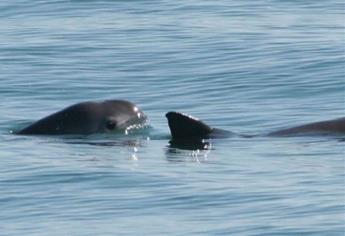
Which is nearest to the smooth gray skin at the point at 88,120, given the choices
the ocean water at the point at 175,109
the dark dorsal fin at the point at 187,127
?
the ocean water at the point at 175,109

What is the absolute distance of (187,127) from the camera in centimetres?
1908

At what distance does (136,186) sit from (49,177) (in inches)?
38.3

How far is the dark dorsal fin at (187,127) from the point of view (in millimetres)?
18984

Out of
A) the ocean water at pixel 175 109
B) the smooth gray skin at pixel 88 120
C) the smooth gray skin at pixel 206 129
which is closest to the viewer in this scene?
the ocean water at pixel 175 109

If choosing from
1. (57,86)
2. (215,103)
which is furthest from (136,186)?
(57,86)

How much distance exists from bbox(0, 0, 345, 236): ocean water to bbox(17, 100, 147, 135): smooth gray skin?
21 centimetres

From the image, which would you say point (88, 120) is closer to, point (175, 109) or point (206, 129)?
point (206, 129)

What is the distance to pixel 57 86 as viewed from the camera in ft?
78.1

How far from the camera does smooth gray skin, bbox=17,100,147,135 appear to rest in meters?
19.9

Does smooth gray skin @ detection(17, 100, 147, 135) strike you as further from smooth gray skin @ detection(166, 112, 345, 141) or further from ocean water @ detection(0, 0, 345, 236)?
smooth gray skin @ detection(166, 112, 345, 141)

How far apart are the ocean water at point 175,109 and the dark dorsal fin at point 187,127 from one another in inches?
8.5

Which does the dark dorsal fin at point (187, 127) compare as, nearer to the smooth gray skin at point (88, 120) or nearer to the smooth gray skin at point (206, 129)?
the smooth gray skin at point (206, 129)

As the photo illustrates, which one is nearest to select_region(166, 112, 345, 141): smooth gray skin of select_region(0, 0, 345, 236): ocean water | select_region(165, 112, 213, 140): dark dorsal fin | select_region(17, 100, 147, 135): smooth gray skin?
select_region(165, 112, 213, 140): dark dorsal fin

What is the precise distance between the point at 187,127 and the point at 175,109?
2.79 meters
